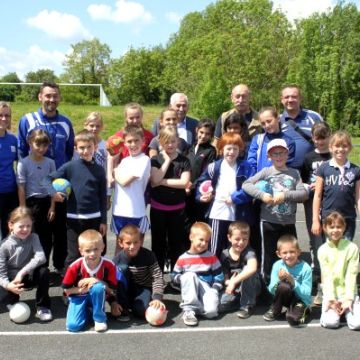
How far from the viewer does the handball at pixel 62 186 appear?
5344 mm

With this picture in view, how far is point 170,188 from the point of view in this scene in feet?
18.6

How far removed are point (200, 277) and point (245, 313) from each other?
0.59 metres

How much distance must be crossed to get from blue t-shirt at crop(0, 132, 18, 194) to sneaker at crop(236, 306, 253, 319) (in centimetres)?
304

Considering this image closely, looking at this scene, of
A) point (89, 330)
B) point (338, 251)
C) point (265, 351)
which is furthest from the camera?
point (338, 251)

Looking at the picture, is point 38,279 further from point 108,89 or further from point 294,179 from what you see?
point 108,89

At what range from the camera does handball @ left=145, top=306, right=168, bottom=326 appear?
4797 mm

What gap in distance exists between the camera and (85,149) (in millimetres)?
5465

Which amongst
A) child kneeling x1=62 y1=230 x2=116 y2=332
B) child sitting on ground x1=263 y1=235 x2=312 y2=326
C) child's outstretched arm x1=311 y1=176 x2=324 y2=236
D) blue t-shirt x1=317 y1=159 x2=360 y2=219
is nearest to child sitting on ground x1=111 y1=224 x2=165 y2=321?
child kneeling x1=62 y1=230 x2=116 y2=332

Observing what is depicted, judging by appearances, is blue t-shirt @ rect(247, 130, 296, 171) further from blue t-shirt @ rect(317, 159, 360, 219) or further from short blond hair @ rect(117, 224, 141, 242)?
short blond hair @ rect(117, 224, 141, 242)

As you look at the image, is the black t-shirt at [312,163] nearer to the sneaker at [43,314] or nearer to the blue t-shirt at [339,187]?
the blue t-shirt at [339,187]

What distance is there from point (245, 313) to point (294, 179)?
157 cm

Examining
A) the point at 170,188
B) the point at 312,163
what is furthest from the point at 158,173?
the point at 312,163

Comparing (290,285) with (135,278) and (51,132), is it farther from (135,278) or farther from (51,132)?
(51,132)

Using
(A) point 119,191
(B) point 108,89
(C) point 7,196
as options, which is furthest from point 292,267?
(B) point 108,89
